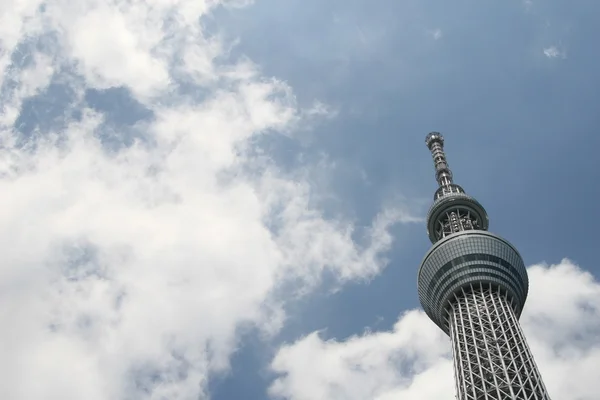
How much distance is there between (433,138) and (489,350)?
63228mm

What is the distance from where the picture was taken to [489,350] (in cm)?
10081

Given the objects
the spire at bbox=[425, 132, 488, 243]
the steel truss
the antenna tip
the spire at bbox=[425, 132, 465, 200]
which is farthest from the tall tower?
the antenna tip

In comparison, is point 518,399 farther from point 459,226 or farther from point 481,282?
point 459,226

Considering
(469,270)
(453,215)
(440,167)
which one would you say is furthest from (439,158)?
(469,270)

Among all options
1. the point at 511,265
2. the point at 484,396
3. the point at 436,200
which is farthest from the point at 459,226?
the point at 484,396

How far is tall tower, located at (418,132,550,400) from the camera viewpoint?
94.9 meters

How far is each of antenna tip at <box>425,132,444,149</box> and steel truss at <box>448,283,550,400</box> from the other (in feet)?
168

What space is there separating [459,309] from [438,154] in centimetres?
4917

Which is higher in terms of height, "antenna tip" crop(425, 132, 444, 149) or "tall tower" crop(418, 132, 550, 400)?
"antenna tip" crop(425, 132, 444, 149)

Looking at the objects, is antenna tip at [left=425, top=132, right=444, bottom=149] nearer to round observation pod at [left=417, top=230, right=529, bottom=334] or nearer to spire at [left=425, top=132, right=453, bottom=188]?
spire at [left=425, top=132, right=453, bottom=188]

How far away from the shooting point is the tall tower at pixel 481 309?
3735 inches

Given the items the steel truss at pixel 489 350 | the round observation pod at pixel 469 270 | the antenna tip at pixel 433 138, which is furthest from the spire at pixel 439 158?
the steel truss at pixel 489 350

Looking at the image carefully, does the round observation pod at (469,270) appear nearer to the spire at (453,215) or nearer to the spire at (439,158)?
the spire at (453,215)

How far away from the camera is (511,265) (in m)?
110
